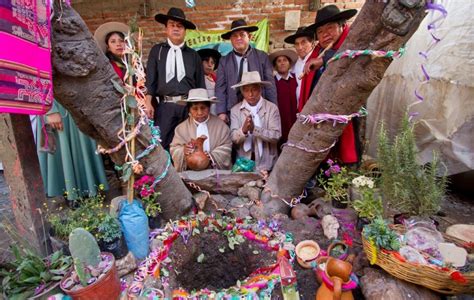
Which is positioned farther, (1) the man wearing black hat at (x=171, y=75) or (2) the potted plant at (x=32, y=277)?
(1) the man wearing black hat at (x=171, y=75)

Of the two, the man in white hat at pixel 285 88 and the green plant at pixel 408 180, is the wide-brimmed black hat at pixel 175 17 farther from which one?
the green plant at pixel 408 180

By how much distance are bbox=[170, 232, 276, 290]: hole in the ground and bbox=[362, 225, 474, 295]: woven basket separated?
0.81 meters

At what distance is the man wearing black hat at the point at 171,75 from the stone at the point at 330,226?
7.58 ft

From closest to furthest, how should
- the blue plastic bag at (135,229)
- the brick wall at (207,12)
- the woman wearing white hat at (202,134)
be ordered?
the blue plastic bag at (135,229)
the woman wearing white hat at (202,134)
the brick wall at (207,12)

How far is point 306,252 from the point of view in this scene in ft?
7.04

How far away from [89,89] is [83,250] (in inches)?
44.1

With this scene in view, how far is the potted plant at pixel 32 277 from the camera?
1743 mm

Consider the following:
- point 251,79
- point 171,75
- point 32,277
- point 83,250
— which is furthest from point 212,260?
point 171,75

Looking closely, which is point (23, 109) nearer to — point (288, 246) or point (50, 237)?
point (50, 237)

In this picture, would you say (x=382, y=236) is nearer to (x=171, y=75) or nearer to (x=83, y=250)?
(x=83, y=250)

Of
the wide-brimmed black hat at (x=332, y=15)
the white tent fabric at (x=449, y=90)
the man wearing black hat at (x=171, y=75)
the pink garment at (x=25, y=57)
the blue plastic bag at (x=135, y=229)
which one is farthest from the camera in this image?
the man wearing black hat at (x=171, y=75)

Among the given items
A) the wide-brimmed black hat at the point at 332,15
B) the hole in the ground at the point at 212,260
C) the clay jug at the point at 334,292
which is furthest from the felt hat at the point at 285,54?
the clay jug at the point at 334,292

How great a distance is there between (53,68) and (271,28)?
473 cm

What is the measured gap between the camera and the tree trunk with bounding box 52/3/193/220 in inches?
74.0
